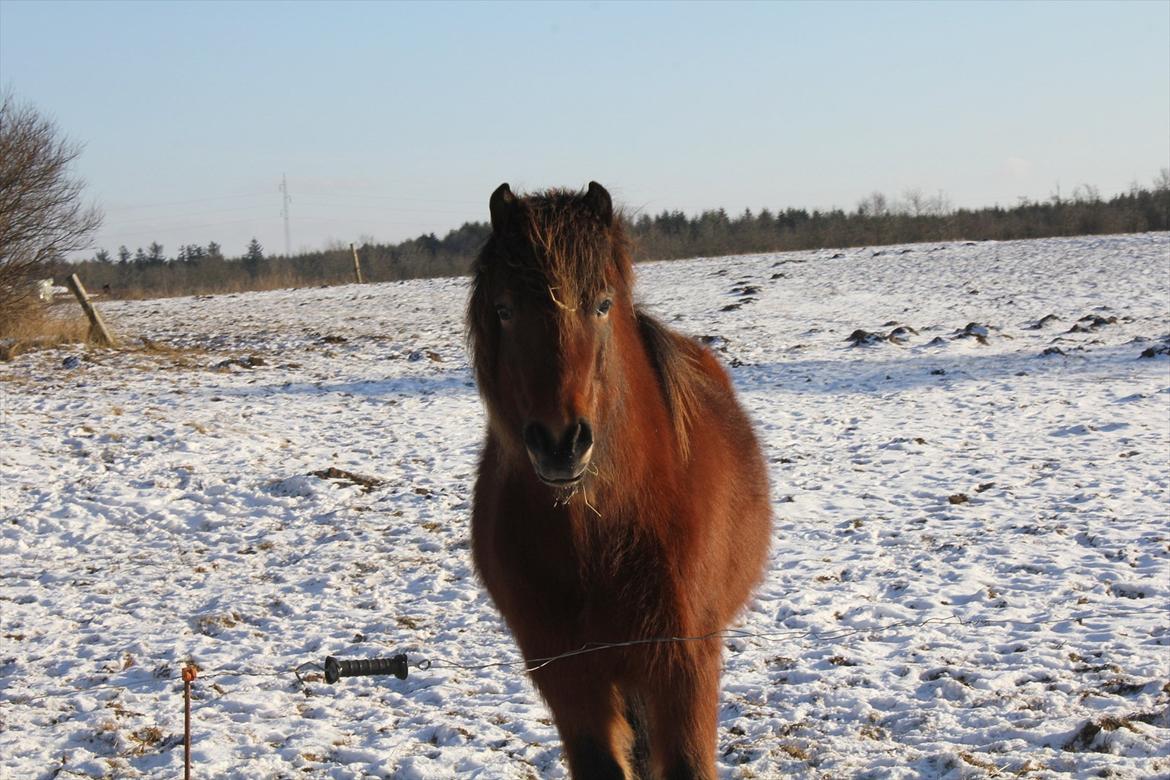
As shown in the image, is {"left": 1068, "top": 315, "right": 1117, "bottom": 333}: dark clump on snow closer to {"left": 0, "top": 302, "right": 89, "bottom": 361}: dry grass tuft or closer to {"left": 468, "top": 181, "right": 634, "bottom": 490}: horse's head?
{"left": 468, "top": 181, "right": 634, "bottom": 490}: horse's head

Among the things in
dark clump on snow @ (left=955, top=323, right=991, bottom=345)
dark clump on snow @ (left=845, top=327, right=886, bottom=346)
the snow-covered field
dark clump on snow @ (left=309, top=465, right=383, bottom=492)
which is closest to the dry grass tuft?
the snow-covered field

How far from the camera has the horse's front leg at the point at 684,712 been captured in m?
2.95

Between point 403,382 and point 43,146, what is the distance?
839cm

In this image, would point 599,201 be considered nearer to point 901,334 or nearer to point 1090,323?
point 901,334

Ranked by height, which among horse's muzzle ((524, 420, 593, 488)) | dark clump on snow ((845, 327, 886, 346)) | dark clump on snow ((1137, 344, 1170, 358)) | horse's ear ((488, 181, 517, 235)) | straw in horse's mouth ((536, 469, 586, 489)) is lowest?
dark clump on snow ((1137, 344, 1170, 358))

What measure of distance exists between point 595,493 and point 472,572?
13.7 feet

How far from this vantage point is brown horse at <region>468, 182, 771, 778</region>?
8.58 feet

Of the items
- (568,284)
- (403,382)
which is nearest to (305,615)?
(568,284)

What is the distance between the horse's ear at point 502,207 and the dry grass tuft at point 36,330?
15276 mm

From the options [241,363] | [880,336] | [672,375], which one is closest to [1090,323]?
[880,336]

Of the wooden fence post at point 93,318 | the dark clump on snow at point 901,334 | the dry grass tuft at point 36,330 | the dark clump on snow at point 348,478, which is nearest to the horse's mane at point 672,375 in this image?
the dark clump on snow at point 348,478

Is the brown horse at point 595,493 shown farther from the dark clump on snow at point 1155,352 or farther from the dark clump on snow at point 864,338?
the dark clump on snow at point 864,338

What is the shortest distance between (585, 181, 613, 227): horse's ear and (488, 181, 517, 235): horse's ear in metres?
0.23

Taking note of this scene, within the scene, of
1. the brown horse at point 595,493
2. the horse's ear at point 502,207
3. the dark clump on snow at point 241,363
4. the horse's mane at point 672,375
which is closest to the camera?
the brown horse at point 595,493
